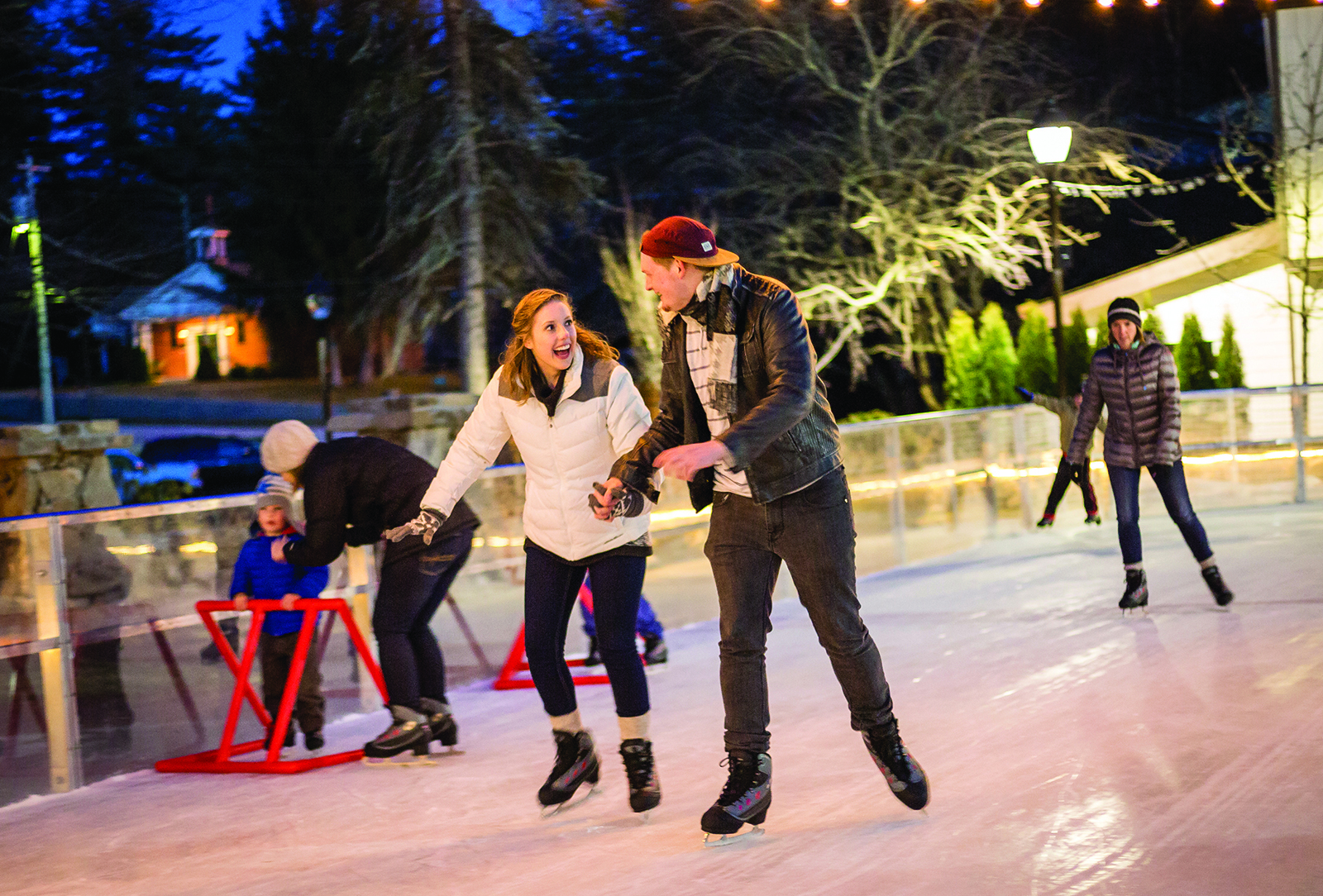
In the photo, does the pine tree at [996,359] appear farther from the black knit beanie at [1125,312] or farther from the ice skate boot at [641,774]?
the ice skate boot at [641,774]

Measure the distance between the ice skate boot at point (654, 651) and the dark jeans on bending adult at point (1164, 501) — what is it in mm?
2515

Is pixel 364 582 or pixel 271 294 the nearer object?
pixel 364 582

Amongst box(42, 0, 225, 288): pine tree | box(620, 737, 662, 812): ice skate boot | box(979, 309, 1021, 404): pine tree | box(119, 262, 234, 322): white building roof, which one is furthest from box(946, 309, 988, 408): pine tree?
box(119, 262, 234, 322): white building roof

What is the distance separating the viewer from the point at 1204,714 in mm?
5281

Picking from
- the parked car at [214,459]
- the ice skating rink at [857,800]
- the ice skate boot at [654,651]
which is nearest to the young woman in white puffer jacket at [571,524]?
the ice skating rink at [857,800]

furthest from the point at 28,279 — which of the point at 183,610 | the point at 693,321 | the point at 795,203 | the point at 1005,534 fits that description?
the point at 693,321

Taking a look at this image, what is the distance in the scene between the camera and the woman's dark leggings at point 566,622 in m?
4.53

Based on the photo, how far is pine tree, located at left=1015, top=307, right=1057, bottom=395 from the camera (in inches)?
790

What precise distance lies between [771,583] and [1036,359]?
1689 centimetres

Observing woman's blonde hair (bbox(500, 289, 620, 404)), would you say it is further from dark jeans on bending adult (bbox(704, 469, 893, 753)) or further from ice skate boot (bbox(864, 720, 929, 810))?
ice skate boot (bbox(864, 720, 929, 810))

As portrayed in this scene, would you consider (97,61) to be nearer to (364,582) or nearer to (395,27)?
(395,27)

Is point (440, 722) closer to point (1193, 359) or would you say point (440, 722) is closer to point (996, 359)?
point (996, 359)

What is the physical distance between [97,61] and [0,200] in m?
2.41

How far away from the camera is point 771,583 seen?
13.5ft
